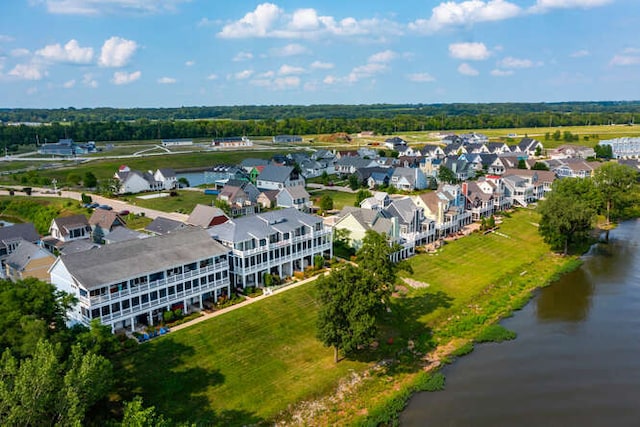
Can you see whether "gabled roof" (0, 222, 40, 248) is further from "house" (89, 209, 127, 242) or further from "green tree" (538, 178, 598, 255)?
"green tree" (538, 178, 598, 255)

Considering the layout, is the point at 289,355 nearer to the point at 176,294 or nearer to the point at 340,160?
the point at 176,294

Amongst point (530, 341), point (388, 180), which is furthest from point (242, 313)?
point (388, 180)

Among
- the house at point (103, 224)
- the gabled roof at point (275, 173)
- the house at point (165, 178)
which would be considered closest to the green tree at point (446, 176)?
the gabled roof at point (275, 173)

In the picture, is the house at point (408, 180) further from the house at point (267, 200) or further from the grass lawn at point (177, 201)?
the grass lawn at point (177, 201)

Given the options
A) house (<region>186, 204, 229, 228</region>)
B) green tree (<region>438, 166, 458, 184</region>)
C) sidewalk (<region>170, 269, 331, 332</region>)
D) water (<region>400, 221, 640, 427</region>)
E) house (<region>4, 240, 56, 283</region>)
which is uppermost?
green tree (<region>438, 166, 458, 184</region>)

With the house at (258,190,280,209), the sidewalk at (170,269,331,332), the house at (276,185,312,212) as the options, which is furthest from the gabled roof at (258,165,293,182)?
the sidewalk at (170,269,331,332)

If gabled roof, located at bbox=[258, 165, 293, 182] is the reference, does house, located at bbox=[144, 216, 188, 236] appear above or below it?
below

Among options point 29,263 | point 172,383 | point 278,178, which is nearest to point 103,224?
point 29,263
